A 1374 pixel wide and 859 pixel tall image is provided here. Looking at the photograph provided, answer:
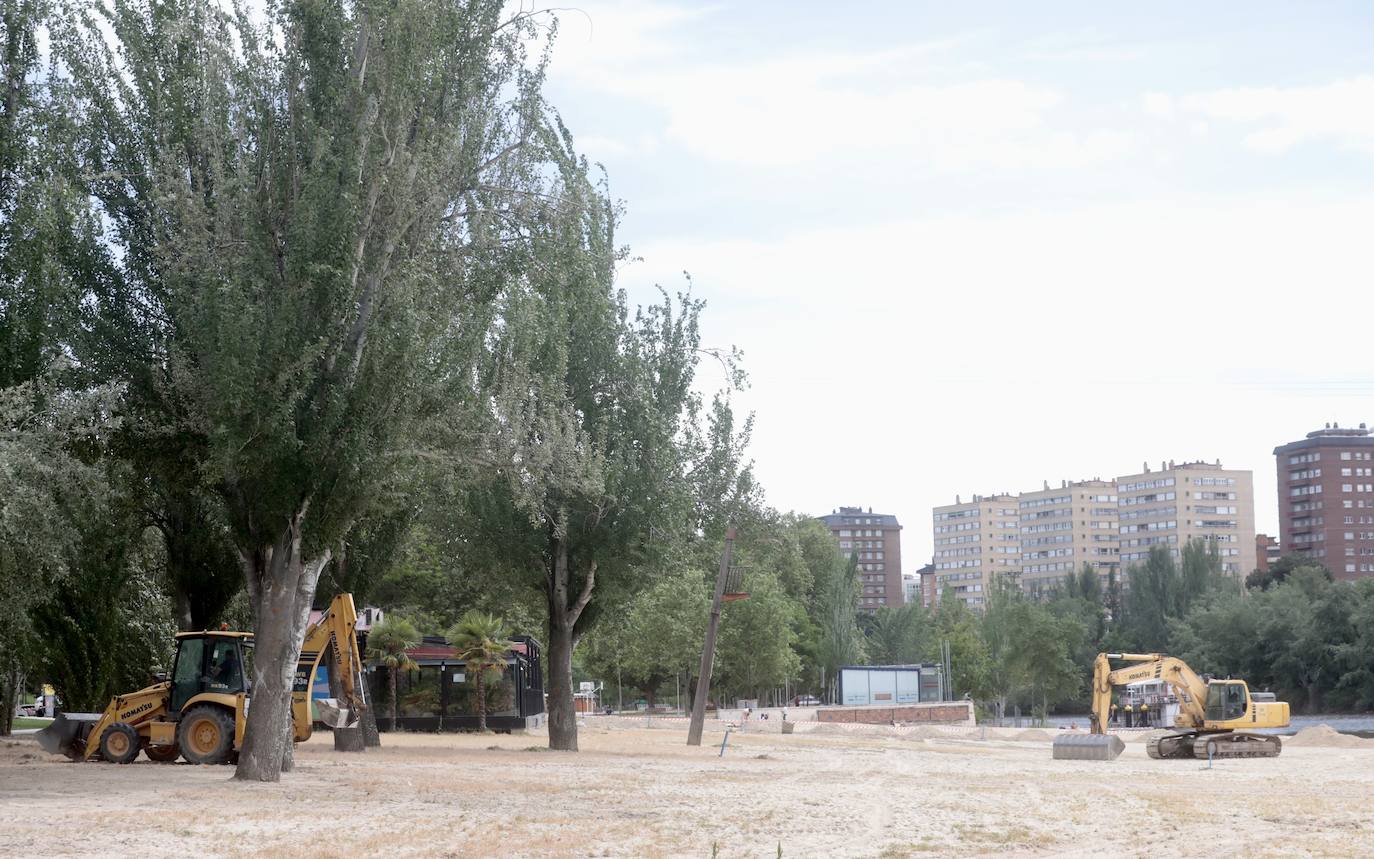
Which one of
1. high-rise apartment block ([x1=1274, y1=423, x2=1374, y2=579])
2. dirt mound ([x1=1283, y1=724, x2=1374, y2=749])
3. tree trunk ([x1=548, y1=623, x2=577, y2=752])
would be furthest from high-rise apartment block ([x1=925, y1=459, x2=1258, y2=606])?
tree trunk ([x1=548, y1=623, x2=577, y2=752])

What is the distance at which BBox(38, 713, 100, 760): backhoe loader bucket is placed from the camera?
23.5 metres

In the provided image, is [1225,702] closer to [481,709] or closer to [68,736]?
[481,709]

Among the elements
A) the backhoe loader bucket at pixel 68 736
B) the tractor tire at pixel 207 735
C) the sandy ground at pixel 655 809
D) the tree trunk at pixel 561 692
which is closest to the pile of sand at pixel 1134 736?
the sandy ground at pixel 655 809

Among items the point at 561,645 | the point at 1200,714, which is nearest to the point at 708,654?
the point at 561,645

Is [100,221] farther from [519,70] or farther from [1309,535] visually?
[1309,535]

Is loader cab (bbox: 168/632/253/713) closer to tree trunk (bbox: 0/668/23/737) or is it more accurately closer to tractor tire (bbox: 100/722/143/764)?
tractor tire (bbox: 100/722/143/764)

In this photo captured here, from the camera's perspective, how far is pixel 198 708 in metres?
22.6

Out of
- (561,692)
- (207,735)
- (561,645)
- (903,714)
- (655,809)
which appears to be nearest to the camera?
(655,809)

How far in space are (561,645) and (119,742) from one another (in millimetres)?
9642

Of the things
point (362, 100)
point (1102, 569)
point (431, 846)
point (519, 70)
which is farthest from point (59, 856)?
point (1102, 569)

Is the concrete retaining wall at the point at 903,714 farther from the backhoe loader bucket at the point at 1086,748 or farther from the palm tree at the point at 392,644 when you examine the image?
the backhoe loader bucket at the point at 1086,748

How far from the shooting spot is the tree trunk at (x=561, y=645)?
29609 millimetres

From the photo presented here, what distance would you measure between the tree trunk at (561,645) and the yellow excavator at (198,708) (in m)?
6.45

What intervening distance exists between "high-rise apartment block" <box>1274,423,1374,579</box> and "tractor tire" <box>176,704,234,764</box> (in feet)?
496
